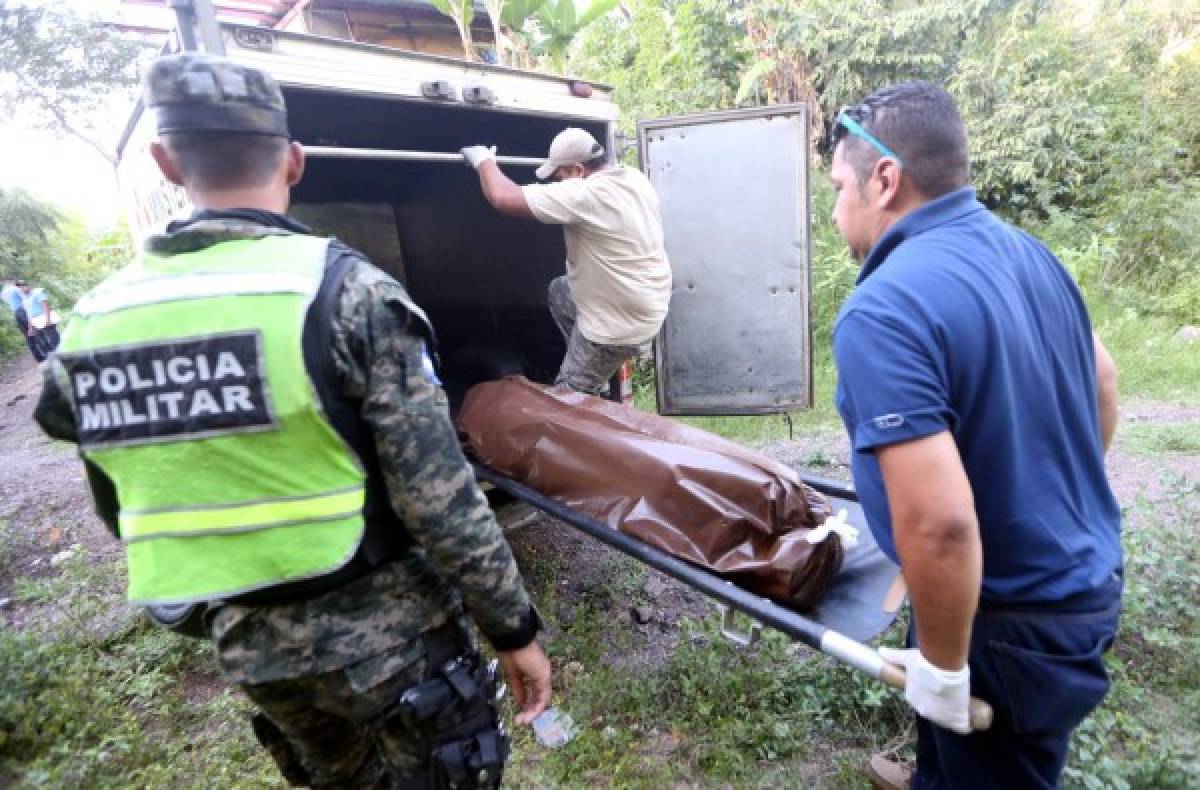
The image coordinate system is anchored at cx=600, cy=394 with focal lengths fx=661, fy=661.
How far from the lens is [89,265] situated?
17.1 meters

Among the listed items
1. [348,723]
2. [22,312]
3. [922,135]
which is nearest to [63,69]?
[22,312]

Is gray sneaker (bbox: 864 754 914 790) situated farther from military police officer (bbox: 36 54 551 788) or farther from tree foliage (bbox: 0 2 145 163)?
tree foliage (bbox: 0 2 145 163)

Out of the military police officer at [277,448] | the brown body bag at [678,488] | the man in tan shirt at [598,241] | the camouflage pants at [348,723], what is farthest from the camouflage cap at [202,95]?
the man in tan shirt at [598,241]

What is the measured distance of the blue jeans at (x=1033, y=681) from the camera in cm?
133

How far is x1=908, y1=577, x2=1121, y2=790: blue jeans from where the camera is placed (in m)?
1.33

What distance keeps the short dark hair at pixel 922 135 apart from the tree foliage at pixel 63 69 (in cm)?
1747

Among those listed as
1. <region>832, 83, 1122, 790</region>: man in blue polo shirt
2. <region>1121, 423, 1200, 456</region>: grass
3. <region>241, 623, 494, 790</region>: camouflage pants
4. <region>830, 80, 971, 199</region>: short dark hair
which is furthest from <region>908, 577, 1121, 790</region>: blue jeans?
<region>1121, 423, 1200, 456</region>: grass

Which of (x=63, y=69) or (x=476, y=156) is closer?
(x=476, y=156)

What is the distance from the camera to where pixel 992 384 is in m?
1.23

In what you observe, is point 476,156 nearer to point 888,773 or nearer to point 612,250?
point 612,250

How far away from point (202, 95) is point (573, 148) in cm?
227

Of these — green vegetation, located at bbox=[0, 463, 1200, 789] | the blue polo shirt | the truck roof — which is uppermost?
the truck roof

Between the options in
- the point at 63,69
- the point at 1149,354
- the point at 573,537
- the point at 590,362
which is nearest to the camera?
the point at 590,362

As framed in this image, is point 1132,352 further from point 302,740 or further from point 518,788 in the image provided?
point 302,740
